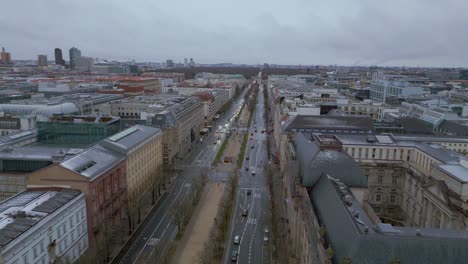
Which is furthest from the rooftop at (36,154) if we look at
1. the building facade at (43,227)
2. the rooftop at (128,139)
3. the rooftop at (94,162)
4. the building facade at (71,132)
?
the building facade at (71,132)

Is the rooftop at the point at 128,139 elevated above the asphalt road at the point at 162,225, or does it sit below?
above

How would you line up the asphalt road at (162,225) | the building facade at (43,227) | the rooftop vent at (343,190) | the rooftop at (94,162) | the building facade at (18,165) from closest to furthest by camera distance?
the building facade at (43,227) < the rooftop vent at (343,190) < the asphalt road at (162,225) < the rooftop at (94,162) < the building facade at (18,165)

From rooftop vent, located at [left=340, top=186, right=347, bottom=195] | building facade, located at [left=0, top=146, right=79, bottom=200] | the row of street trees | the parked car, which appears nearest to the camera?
rooftop vent, located at [left=340, top=186, right=347, bottom=195]

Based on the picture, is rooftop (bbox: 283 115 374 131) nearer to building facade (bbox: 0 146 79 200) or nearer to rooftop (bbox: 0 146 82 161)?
rooftop (bbox: 0 146 82 161)

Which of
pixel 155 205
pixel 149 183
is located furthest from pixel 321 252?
pixel 149 183

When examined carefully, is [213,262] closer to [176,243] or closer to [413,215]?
[176,243]

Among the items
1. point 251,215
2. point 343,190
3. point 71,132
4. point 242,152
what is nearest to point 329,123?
point 251,215

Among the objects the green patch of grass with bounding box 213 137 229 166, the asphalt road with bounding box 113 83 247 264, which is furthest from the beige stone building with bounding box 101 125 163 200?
the green patch of grass with bounding box 213 137 229 166

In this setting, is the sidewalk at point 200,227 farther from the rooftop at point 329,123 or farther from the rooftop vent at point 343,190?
the rooftop vent at point 343,190
